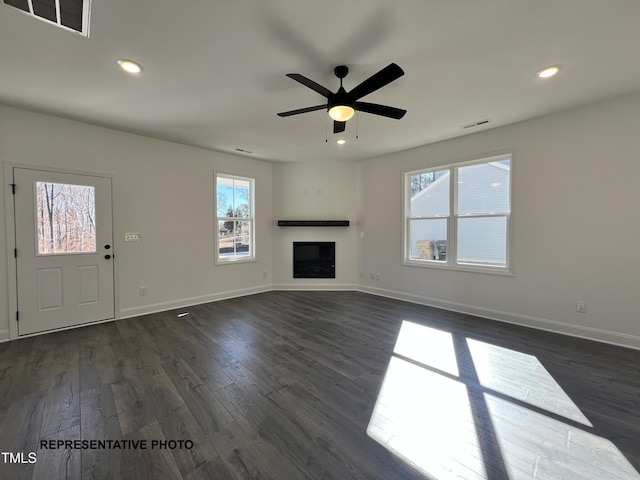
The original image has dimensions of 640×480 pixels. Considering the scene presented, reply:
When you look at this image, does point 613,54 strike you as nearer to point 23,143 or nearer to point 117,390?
point 117,390

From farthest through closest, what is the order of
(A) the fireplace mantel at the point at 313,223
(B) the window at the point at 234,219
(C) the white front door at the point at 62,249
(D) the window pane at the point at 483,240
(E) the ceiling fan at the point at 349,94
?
1. (A) the fireplace mantel at the point at 313,223
2. (B) the window at the point at 234,219
3. (D) the window pane at the point at 483,240
4. (C) the white front door at the point at 62,249
5. (E) the ceiling fan at the point at 349,94

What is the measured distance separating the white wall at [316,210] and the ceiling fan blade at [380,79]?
354cm

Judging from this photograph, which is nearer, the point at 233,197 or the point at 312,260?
the point at 233,197

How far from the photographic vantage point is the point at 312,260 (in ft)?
19.6

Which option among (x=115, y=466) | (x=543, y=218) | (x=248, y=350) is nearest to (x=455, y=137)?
(x=543, y=218)

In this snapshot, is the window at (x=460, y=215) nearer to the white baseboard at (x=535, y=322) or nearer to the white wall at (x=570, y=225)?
the white wall at (x=570, y=225)

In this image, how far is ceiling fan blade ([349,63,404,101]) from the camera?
6.40ft

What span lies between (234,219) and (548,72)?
4.99 meters

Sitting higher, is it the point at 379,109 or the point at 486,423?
the point at 379,109

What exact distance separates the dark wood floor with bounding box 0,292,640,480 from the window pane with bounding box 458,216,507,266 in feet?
3.54

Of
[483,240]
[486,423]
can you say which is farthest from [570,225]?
[486,423]

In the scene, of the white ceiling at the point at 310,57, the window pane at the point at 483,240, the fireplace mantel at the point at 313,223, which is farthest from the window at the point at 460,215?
the fireplace mantel at the point at 313,223

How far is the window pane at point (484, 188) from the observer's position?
3934 mm

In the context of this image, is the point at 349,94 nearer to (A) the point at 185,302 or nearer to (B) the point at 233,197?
(B) the point at 233,197
